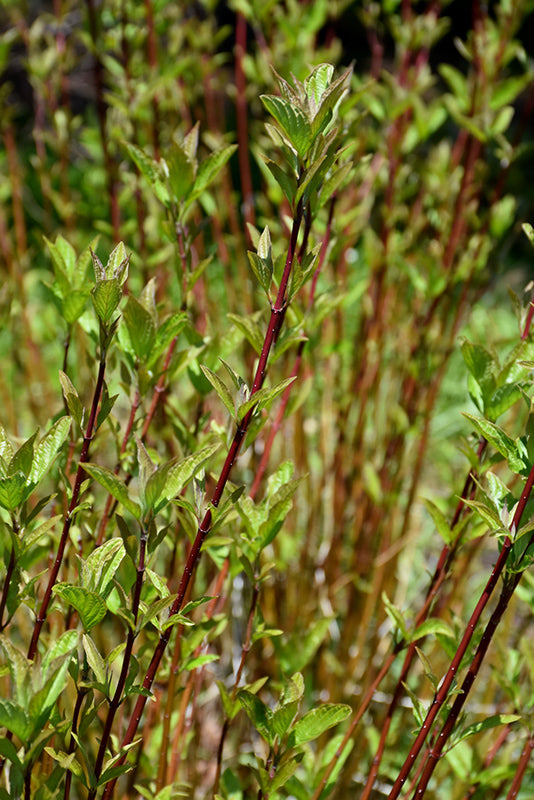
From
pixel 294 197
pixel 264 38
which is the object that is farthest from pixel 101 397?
pixel 264 38

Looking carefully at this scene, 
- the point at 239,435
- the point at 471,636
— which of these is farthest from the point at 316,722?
the point at 239,435

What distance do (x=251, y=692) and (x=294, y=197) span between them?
1.39 ft

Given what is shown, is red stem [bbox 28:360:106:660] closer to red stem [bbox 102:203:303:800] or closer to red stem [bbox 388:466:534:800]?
red stem [bbox 102:203:303:800]

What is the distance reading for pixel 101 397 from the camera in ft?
2.08

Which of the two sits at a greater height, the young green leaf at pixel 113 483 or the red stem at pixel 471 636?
the young green leaf at pixel 113 483

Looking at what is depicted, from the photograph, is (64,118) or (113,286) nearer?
(113,286)

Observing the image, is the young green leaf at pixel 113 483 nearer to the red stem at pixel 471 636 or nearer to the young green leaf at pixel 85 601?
the young green leaf at pixel 85 601

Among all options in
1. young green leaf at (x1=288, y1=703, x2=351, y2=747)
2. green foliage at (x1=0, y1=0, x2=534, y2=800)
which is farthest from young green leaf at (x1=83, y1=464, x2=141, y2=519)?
young green leaf at (x1=288, y1=703, x2=351, y2=747)

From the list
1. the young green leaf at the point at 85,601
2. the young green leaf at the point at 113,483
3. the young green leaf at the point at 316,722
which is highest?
the young green leaf at the point at 113,483

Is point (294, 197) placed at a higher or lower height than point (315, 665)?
higher

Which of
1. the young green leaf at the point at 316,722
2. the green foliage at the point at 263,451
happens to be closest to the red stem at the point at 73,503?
the green foliage at the point at 263,451

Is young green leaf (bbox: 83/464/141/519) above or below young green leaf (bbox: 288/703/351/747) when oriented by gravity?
above

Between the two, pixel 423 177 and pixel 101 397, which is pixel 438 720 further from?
Result: pixel 423 177

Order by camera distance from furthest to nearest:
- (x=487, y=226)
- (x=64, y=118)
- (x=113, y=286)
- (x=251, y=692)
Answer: (x=64, y=118)
(x=487, y=226)
(x=251, y=692)
(x=113, y=286)
